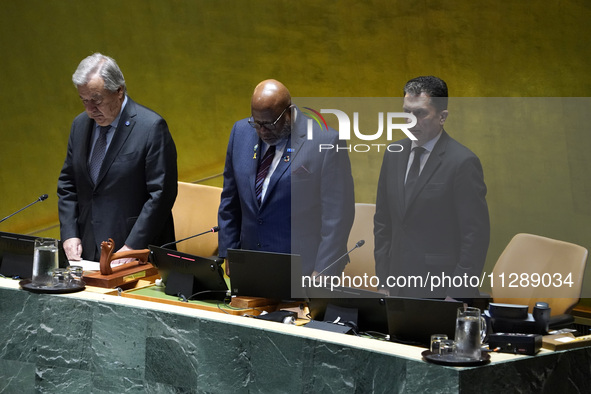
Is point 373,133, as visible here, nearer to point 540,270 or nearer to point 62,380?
point 540,270

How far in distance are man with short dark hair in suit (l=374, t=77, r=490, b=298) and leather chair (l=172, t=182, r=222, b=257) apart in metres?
1.48

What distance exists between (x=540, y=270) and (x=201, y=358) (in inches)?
58.3

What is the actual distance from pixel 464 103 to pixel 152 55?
12.0ft

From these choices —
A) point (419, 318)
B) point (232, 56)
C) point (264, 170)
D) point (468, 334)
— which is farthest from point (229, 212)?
point (232, 56)

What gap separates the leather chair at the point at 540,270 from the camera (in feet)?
10.6

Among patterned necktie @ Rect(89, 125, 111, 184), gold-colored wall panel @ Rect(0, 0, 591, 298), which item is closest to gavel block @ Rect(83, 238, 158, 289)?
patterned necktie @ Rect(89, 125, 111, 184)

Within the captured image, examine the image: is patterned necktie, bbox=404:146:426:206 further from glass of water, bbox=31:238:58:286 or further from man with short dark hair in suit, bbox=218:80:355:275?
glass of water, bbox=31:238:58:286

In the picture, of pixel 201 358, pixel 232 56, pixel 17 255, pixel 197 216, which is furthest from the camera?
pixel 232 56

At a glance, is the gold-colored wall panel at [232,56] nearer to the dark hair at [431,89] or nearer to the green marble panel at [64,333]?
the dark hair at [431,89]

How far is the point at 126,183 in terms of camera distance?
12.0 feet

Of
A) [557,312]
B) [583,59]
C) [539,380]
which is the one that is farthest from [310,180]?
[583,59]

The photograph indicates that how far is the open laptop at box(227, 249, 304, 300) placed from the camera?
287 centimetres

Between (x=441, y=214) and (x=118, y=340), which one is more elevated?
(x=441, y=214)

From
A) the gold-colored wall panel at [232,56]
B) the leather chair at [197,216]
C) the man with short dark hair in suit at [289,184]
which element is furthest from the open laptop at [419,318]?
the gold-colored wall panel at [232,56]
